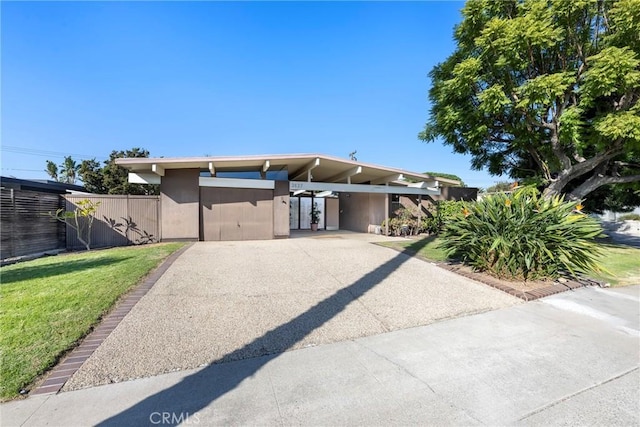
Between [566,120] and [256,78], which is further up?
[256,78]

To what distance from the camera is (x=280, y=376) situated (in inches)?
102

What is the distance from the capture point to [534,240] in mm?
5742

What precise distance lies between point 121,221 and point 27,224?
2485mm

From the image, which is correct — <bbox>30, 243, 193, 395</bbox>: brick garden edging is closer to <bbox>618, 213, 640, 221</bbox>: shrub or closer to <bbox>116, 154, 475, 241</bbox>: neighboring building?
<bbox>116, 154, 475, 241</bbox>: neighboring building

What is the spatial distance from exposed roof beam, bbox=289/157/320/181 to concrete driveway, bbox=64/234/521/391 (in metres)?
5.19

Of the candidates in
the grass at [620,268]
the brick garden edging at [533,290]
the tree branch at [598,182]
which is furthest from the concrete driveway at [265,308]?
the tree branch at [598,182]

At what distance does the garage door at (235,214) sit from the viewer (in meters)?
11.3

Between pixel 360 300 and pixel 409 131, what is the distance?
13.6 m

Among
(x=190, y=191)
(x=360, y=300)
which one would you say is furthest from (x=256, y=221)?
(x=360, y=300)

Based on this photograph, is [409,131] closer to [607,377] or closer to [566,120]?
[566,120]

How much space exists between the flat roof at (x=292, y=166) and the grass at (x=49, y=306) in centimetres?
417

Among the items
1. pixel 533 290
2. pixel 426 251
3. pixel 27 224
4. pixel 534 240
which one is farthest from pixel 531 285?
pixel 27 224

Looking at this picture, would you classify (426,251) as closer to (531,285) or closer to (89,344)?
(531,285)

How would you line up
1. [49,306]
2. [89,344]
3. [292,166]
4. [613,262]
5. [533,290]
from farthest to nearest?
[292,166], [613,262], [533,290], [49,306], [89,344]
